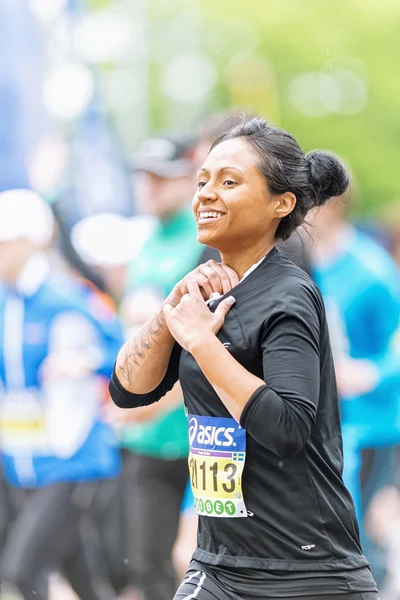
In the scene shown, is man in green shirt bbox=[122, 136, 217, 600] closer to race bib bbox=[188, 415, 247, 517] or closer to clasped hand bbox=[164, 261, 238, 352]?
clasped hand bbox=[164, 261, 238, 352]

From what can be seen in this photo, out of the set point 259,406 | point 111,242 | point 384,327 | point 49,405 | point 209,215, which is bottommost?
point 49,405

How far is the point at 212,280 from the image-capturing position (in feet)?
10.5

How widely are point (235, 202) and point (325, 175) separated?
0.95 ft

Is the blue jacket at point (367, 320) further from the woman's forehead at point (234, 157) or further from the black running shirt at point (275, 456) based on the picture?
the black running shirt at point (275, 456)

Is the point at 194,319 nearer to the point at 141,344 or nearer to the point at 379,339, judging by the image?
the point at 141,344

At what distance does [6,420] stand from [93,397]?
54 centimetres

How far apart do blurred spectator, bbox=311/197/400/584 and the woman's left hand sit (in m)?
3.81

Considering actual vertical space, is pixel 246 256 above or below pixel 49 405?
above

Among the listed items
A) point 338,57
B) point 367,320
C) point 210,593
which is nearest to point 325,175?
point 210,593

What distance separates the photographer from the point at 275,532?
2.94 meters

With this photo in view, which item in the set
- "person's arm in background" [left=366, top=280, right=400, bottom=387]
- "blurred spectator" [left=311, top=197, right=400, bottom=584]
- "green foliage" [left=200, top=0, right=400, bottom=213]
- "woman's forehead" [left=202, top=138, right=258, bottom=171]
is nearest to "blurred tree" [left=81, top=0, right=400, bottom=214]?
"green foliage" [left=200, top=0, right=400, bottom=213]

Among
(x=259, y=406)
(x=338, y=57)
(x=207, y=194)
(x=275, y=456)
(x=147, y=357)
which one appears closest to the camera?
(x=259, y=406)

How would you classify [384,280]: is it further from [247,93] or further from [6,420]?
[6,420]

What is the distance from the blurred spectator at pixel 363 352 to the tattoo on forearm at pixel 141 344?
359cm
